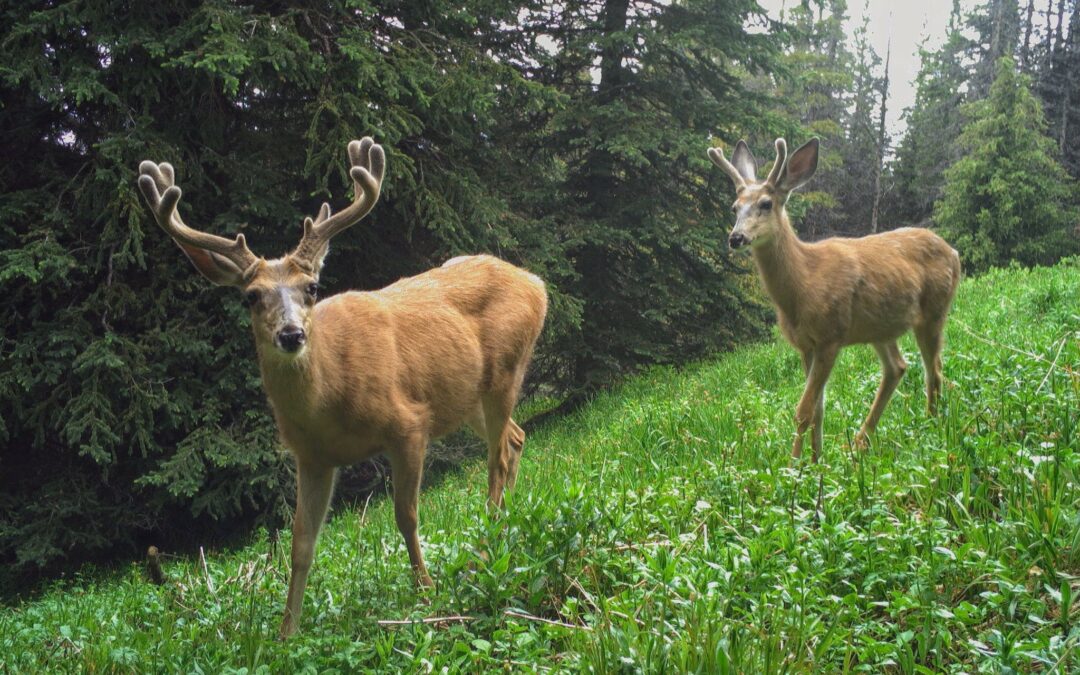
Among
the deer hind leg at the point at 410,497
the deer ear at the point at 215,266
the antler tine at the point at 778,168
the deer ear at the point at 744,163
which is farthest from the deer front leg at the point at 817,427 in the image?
the deer ear at the point at 215,266

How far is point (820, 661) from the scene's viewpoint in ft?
9.04

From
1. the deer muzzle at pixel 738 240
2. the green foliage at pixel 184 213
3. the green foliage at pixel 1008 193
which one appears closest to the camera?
the deer muzzle at pixel 738 240

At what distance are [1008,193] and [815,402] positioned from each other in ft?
86.4

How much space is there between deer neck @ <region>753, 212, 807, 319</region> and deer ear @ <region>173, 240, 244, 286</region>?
3595 mm

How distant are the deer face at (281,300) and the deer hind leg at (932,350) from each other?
4369 mm

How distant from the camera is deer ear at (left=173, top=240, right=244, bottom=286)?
13.8 feet

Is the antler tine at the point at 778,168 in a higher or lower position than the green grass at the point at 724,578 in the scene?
higher

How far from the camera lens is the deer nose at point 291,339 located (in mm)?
3875

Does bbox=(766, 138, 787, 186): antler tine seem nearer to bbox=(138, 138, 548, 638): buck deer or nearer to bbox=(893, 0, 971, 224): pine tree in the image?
bbox=(138, 138, 548, 638): buck deer

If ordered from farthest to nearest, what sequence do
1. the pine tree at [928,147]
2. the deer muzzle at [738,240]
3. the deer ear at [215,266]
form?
the pine tree at [928,147], the deer muzzle at [738,240], the deer ear at [215,266]

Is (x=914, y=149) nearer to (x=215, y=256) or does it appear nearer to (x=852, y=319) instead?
(x=852, y=319)

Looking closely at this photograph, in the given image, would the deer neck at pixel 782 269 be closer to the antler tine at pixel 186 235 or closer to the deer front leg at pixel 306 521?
the deer front leg at pixel 306 521

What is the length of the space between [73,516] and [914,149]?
122 ft

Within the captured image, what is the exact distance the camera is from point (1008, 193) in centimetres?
2758
